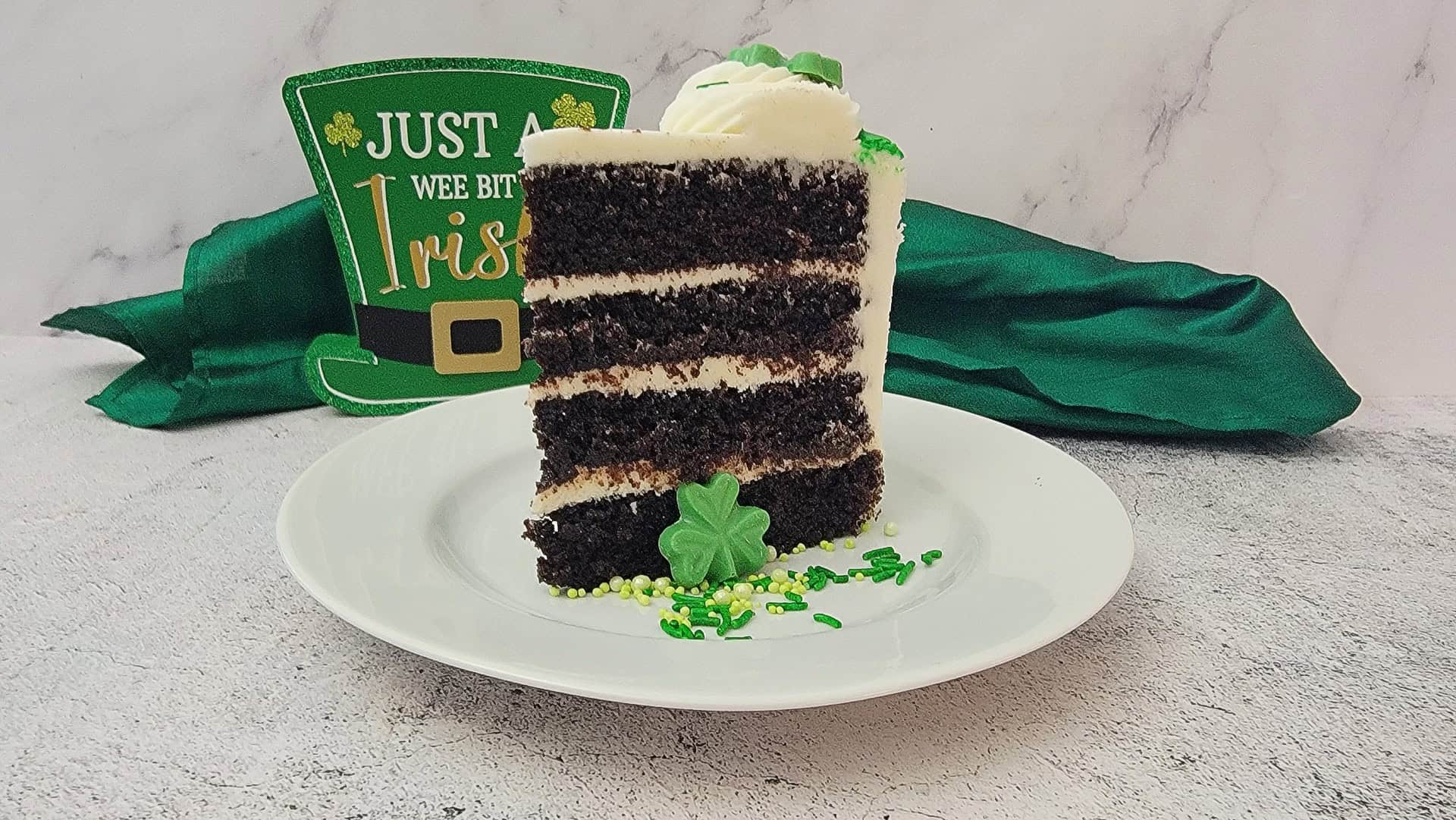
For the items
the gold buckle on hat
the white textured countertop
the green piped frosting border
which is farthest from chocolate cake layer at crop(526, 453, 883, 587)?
the gold buckle on hat

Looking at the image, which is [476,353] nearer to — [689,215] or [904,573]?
[689,215]

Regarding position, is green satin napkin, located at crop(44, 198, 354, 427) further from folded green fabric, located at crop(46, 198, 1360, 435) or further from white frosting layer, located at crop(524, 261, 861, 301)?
white frosting layer, located at crop(524, 261, 861, 301)

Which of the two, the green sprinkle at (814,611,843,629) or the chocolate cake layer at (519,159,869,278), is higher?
the chocolate cake layer at (519,159,869,278)

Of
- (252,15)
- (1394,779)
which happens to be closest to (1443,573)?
(1394,779)

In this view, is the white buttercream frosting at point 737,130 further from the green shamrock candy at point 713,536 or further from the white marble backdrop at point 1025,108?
the white marble backdrop at point 1025,108

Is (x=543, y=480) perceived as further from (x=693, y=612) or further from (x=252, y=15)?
(x=252, y=15)

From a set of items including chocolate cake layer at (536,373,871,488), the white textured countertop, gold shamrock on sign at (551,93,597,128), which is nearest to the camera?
the white textured countertop

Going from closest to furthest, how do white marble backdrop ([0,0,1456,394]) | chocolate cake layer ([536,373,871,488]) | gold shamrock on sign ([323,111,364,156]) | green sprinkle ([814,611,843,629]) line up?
green sprinkle ([814,611,843,629])
chocolate cake layer ([536,373,871,488])
gold shamrock on sign ([323,111,364,156])
white marble backdrop ([0,0,1456,394])

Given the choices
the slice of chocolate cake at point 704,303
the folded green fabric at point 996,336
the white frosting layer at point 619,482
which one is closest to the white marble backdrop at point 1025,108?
the folded green fabric at point 996,336
